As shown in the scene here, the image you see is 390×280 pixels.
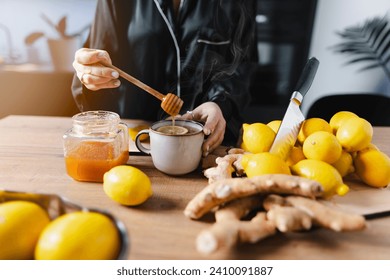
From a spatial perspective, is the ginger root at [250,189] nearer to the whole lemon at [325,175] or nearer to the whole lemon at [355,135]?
the whole lemon at [325,175]

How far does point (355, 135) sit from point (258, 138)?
212 mm

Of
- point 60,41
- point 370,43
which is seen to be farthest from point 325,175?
point 60,41

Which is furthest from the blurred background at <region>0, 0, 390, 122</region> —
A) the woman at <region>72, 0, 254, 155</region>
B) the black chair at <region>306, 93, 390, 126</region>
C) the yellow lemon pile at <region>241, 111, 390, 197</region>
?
the yellow lemon pile at <region>241, 111, 390, 197</region>

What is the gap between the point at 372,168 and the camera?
710mm

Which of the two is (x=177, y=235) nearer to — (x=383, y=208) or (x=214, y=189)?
(x=214, y=189)

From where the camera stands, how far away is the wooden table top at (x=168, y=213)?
0.52 m

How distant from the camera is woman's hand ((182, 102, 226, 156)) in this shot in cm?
87

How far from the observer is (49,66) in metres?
2.55

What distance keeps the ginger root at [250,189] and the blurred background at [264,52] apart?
6.33ft

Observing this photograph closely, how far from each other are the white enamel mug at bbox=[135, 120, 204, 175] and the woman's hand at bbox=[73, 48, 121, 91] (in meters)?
0.20

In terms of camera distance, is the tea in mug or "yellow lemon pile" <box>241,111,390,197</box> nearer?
"yellow lemon pile" <box>241,111,390,197</box>

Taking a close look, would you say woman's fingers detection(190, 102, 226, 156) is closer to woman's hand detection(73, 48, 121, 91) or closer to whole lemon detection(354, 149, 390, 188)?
woman's hand detection(73, 48, 121, 91)
